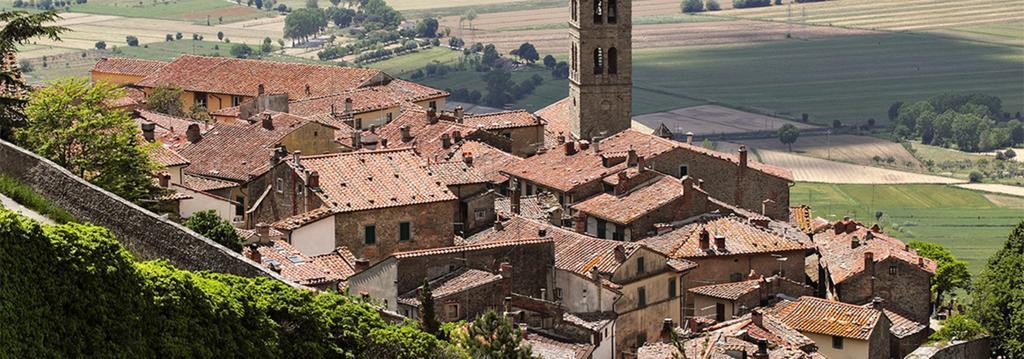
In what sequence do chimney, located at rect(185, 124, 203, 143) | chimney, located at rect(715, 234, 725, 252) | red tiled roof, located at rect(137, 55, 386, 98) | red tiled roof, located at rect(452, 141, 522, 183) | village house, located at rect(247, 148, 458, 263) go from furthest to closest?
red tiled roof, located at rect(137, 55, 386, 98) < red tiled roof, located at rect(452, 141, 522, 183) < chimney, located at rect(185, 124, 203, 143) < chimney, located at rect(715, 234, 725, 252) < village house, located at rect(247, 148, 458, 263)

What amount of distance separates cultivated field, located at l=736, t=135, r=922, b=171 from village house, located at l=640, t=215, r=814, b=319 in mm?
121885

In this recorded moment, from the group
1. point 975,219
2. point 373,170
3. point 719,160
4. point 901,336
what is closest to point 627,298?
point 373,170

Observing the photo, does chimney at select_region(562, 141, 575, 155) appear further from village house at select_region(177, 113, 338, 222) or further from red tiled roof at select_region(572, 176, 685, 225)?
village house at select_region(177, 113, 338, 222)

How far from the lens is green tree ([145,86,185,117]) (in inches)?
3194

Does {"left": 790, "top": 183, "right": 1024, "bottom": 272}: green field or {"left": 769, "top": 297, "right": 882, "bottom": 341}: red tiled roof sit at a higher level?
{"left": 769, "top": 297, "right": 882, "bottom": 341}: red tiled roof

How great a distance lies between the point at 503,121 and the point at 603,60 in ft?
37.2

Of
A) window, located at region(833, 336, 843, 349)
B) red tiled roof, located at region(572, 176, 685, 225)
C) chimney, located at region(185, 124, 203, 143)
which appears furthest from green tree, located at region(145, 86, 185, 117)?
window, located at region(833, 336, 843, 349)

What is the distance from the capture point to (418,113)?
74375 mm

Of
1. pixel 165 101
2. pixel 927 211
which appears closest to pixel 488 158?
pixel 165 101

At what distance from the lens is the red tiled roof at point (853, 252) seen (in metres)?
61.0

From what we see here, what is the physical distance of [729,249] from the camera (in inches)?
2296

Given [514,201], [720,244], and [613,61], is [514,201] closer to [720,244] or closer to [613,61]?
[720,244]

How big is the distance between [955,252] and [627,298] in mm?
80554

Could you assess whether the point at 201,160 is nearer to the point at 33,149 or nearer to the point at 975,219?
the point at 33,149
